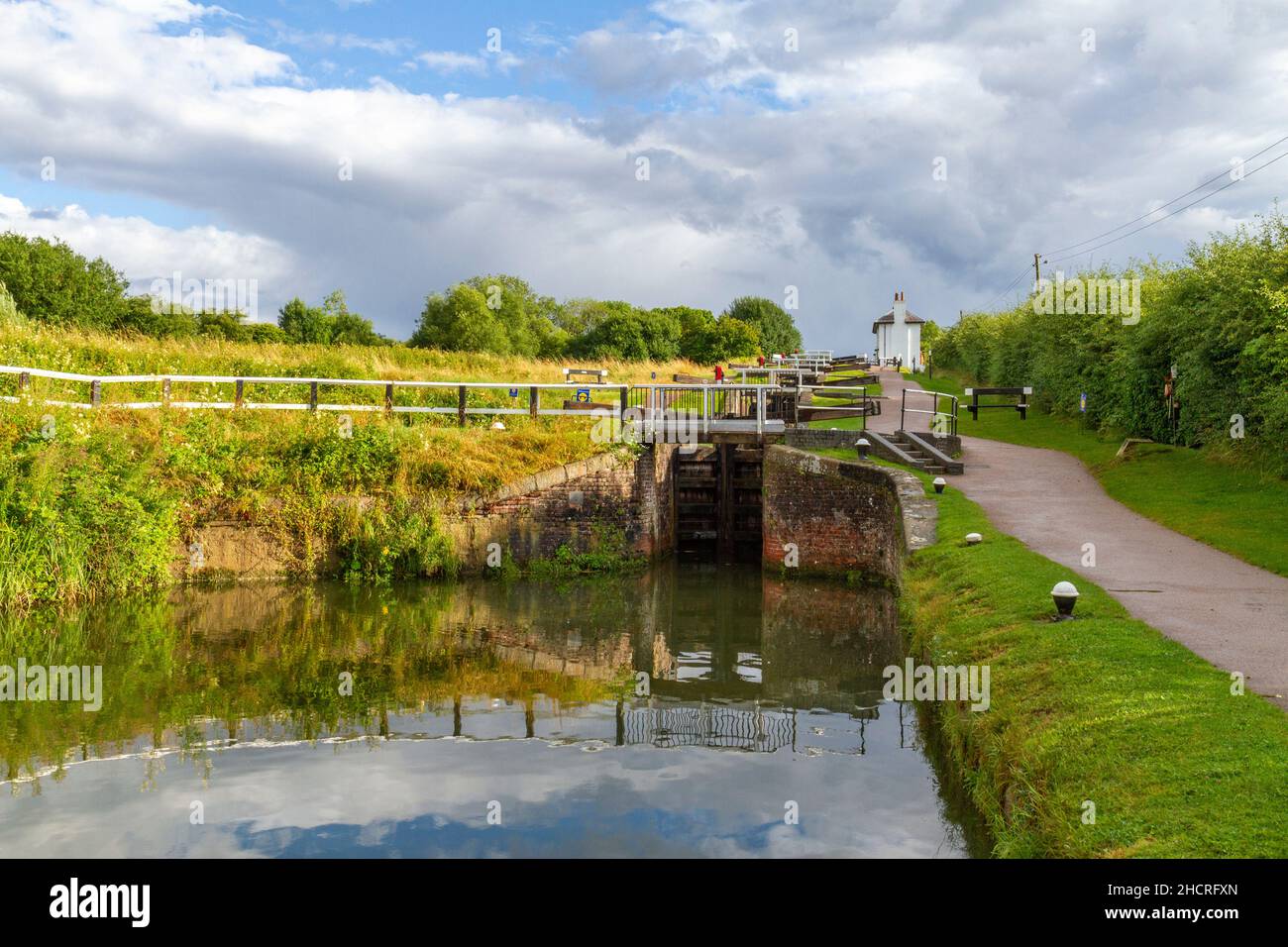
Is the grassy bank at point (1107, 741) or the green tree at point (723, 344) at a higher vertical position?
the green tree at point (723, 344)

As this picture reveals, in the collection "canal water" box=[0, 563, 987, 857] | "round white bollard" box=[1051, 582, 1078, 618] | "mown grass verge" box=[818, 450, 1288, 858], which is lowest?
"canal water" box=[0, 563, 987, 857]

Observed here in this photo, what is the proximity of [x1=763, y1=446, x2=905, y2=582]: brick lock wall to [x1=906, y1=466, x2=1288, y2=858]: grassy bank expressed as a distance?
837 centimetres

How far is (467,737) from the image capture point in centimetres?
1049

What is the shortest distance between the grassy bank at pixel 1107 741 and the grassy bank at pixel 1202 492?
14.8ft

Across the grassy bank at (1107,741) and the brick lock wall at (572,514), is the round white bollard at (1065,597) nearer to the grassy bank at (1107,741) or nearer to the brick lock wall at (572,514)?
the grassy bank at (1107,741)

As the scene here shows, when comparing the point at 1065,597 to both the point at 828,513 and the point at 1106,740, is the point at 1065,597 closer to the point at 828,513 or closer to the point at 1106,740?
the point at 1106,740

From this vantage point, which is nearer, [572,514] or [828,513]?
[828,513]

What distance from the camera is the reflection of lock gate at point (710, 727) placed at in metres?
10.5

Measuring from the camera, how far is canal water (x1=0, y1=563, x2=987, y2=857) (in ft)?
26.0

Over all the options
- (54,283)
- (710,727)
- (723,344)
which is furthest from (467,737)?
(723,344)

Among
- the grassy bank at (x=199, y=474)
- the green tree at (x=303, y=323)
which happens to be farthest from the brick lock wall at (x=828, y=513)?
the green tree at (x=303, y=323)

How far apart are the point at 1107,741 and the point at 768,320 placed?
96.5 m

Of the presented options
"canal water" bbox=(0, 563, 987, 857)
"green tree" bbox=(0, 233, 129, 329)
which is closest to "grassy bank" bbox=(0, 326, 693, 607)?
"canal water" bbox=(0, 563, 987, 857)

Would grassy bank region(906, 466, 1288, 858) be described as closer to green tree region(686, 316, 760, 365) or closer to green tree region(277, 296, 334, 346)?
green tree region(277, 296, 334, 346)
